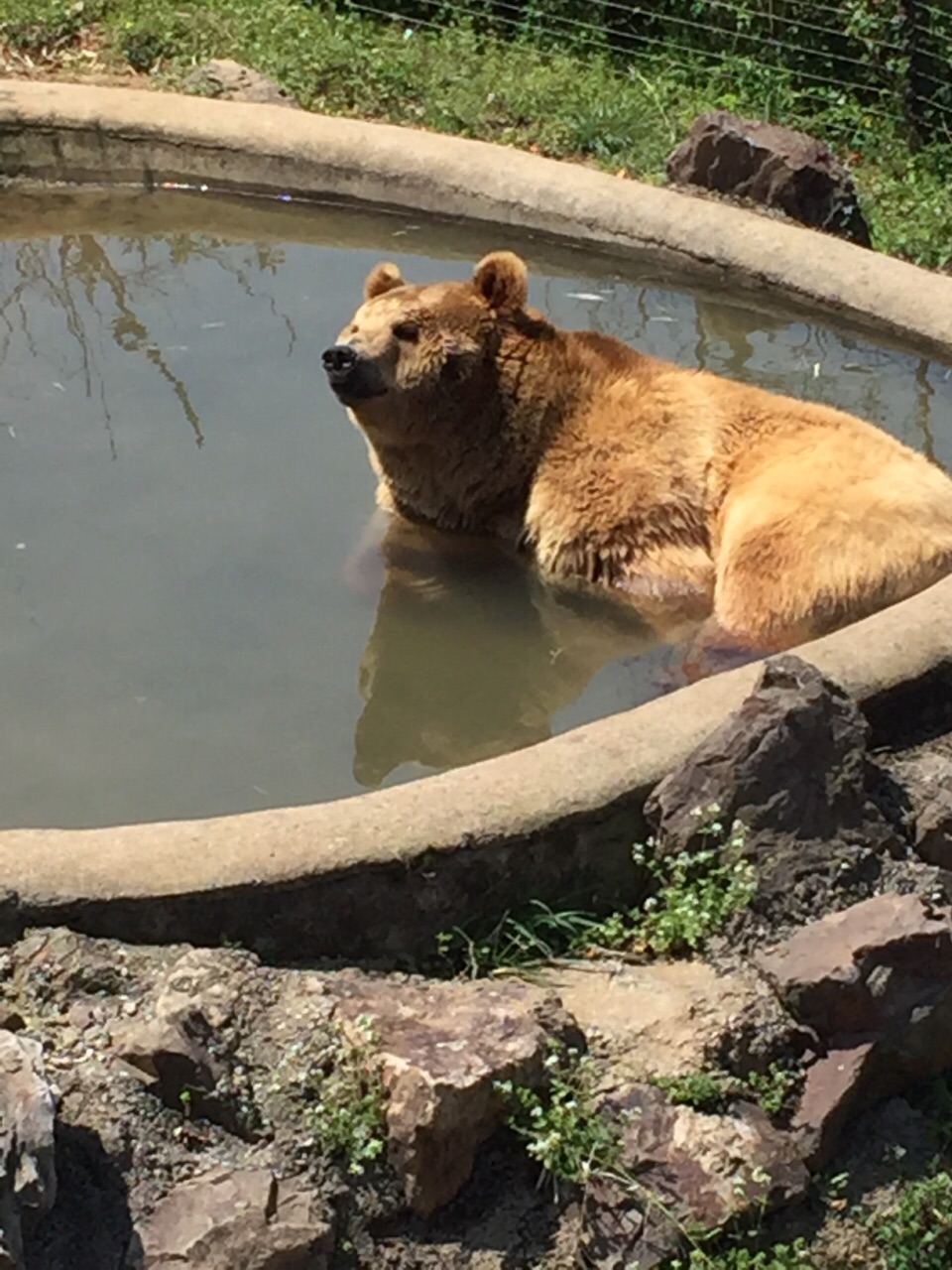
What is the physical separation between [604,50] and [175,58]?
2486 millimetres

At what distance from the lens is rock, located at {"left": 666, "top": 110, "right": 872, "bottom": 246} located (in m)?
7.71

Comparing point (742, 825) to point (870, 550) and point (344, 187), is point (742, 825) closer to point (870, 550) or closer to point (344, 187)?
point (870, 550)

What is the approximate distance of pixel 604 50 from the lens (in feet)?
34.9

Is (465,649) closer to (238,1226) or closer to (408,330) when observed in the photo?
(408,330)

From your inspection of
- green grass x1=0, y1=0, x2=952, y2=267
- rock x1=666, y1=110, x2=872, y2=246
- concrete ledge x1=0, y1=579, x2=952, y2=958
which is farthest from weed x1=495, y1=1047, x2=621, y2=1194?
green grass x1=0, y1=0, x2=952, y2=267

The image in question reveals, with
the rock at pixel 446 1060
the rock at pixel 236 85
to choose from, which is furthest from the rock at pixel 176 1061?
the rock at pixel 236 85

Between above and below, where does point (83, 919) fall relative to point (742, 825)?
below

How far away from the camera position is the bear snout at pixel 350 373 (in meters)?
5.66

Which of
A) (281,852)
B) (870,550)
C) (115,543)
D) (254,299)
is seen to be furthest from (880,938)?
(254,299)

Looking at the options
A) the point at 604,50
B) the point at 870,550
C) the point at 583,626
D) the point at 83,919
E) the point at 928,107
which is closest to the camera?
the point at 83,919

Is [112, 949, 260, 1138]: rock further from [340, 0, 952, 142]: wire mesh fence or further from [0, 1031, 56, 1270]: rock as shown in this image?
[340, 0, 952, 142]: wire mesh fence

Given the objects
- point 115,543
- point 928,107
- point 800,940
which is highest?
point 928,107

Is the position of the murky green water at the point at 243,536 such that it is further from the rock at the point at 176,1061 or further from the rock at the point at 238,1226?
the rock at the point at 238,1226

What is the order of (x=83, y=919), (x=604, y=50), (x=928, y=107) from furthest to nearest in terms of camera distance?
(x=604, y=50) < (x=928, y=107) < (x=83, y=919)
